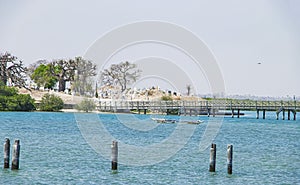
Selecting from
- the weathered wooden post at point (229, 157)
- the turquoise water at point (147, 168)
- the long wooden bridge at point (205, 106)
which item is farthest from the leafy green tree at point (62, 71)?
the weathered wooden post at point (229, 157)

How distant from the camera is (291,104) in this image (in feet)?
430

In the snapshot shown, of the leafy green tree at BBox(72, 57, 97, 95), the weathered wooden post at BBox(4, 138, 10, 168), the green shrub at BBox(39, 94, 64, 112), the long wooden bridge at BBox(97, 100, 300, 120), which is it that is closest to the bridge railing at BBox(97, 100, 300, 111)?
the long wooden bridge at BBox(97, 100, 300, 120)

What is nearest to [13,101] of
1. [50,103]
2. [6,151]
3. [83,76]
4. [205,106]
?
[50,103]

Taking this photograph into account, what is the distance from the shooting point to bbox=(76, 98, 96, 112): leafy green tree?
467 ft

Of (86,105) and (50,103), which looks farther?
(50,103)

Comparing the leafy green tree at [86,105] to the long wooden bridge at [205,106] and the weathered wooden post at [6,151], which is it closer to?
the long wooden bridge at [205,106]

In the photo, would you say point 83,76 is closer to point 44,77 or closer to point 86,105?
point 44,77

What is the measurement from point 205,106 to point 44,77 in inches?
1902

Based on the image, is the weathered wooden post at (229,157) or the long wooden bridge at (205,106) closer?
the weathered wooden post at (229,157)

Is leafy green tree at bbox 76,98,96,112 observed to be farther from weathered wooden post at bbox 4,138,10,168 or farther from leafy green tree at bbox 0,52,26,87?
weathered wooden post at bbox 4,138,10,168

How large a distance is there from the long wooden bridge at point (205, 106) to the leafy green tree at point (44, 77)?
67.6 ft

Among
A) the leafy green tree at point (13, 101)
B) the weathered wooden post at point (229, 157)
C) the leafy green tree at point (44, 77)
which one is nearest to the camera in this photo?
the weathered wooden post at point (229, 157)

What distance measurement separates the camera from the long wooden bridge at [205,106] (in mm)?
129000

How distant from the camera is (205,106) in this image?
13438 centimetres
